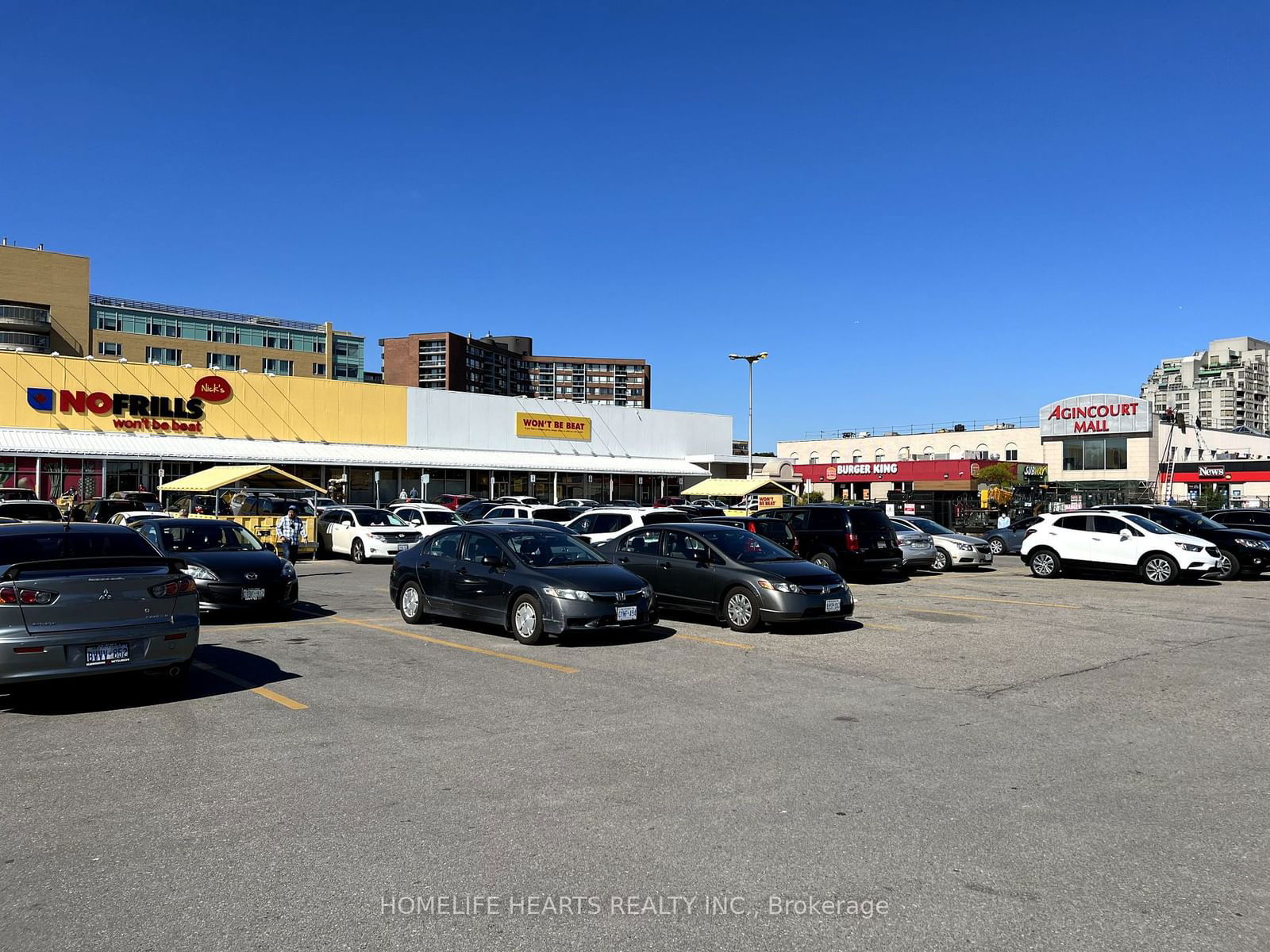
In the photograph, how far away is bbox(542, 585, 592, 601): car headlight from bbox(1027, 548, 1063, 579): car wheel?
15.5 meters

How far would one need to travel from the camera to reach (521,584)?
12008 millimetres

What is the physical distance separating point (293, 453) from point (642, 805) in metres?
46.1

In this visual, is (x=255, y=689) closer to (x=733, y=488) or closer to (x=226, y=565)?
(x=226, y=565)

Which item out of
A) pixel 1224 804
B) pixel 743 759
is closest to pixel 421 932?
pixel 743 759

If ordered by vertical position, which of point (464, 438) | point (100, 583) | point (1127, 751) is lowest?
point (1127, 751)

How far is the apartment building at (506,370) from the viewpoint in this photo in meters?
149

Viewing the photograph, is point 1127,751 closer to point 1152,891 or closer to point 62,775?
point 1152,891

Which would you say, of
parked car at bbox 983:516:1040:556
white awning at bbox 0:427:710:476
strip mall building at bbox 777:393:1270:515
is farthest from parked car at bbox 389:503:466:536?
strip mall building at bbox 777:393:1270:515

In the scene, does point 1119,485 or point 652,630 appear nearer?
point 652,630

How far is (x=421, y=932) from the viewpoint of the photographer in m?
4.03

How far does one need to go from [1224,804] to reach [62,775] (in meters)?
7.25

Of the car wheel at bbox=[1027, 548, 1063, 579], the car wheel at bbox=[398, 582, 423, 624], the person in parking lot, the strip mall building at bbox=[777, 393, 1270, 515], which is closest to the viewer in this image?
the car wheel at bbox=[398, 582, 423, 624]

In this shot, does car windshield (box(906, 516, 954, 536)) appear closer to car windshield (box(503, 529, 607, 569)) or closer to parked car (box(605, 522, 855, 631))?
parked car (box(605, 522, 855, 631))

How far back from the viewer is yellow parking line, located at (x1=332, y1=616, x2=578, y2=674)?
10.4 metres
